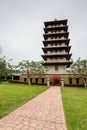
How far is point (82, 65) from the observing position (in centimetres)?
3844

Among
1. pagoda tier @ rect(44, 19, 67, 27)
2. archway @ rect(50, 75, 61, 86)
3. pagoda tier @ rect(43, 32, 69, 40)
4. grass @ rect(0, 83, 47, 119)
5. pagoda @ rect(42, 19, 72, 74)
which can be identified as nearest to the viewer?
grass @ rect(0, 83, 47, 119)

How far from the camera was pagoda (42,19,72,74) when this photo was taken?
43406 mm

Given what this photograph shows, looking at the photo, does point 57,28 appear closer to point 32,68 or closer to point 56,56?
point 56,56

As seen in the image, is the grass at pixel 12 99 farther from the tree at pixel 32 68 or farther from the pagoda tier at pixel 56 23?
Answer: the pagoda tier at pixel 56 23

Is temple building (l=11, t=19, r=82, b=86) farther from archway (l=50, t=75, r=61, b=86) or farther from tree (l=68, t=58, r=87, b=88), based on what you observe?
tree (l=68, t=58, r=87, b=88)

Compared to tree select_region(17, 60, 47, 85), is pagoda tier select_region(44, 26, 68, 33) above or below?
above

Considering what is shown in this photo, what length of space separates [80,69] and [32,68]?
14758 mm

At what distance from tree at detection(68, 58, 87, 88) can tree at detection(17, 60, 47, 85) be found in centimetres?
855

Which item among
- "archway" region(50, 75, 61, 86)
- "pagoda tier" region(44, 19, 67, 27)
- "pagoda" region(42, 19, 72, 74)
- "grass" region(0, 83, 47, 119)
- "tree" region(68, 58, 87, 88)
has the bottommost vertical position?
"grass" region(0, 83, 47, 119)

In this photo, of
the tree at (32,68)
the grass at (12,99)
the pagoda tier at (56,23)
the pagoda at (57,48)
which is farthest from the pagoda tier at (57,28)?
the grass at (12,99)

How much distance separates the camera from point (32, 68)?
43.9m

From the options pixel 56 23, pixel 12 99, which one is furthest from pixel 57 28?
pixel 12 99

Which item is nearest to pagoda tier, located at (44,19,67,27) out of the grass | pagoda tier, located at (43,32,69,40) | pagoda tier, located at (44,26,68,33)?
pagoda tier, located at (44,26,68,33)

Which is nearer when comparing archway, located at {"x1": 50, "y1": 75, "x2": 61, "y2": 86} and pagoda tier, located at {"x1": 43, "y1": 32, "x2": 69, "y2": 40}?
archway, located at {"x1": 50, "y1": 75, "x2": 61, "y2": 86}
